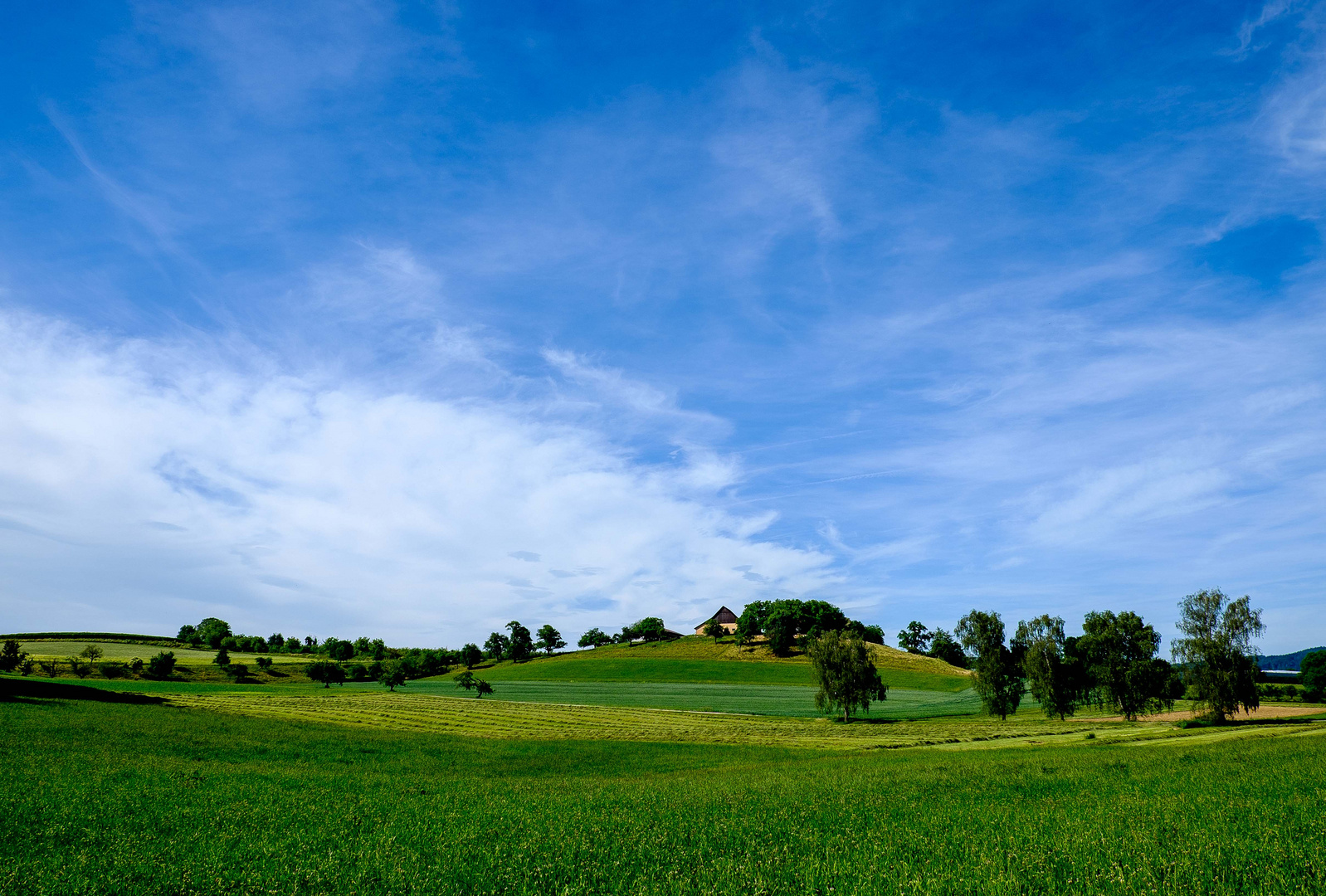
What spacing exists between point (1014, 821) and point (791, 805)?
520 cm

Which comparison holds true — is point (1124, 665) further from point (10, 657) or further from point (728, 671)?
point (10, 657)

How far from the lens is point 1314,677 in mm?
118438

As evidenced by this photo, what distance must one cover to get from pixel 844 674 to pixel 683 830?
283 ft

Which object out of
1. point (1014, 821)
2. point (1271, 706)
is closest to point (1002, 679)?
point (1271, 706)

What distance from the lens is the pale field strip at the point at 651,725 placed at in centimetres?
5956

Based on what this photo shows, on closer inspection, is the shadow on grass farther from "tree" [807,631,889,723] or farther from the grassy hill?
the grassy hill

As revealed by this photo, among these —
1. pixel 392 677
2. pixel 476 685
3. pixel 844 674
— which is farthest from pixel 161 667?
pixel 844 674

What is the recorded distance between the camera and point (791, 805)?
1697cm

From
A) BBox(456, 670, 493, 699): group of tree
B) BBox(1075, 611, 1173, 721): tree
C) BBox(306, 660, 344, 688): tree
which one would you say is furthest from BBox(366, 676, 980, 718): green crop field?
BBox(1075, 611, 1173, 721): tree

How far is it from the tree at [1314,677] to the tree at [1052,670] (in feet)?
208

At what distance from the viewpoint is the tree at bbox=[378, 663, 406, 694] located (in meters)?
139

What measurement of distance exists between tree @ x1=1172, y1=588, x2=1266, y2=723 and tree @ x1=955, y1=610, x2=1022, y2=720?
64.1 feet

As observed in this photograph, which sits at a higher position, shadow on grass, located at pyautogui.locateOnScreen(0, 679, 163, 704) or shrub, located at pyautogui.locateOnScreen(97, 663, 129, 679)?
shadow on grass, located at pyautogui.locateOnScreen(0, 679, 163, 704)

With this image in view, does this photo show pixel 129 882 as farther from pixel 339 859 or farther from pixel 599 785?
pixel 599 785
